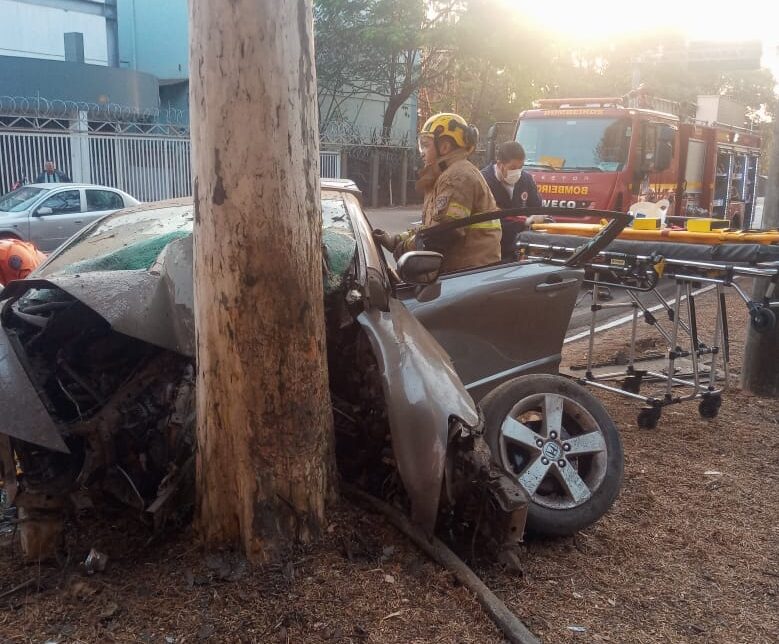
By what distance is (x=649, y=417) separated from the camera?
5176mm

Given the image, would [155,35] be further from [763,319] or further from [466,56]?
[763,319]

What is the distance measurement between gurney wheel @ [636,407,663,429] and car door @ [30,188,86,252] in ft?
35.0

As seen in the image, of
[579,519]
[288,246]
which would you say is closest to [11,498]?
[288,246]

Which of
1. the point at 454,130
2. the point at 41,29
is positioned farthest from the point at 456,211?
the point at 41,29

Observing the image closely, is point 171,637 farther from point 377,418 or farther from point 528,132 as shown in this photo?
point 528,132

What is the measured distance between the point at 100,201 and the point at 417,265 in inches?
464

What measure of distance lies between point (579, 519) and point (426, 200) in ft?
7.57

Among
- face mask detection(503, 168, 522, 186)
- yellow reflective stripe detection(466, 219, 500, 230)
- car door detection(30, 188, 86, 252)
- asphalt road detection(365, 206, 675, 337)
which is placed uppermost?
face mask detection(503, 168, 522, 186)

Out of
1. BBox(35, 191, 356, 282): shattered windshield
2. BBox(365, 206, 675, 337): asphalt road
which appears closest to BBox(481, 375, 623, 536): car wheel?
BBox(35, 191, 356, 282): shattered windshield

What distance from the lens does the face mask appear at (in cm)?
725

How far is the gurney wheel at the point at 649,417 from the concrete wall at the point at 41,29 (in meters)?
19.6

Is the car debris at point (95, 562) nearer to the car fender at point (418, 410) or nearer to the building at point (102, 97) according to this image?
the car fender at point (418, 410)

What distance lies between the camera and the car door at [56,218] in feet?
43.6

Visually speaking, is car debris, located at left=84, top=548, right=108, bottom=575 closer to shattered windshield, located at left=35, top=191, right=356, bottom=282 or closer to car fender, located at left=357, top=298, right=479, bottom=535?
car fender, located at left=357, top=298, right=479, bottom=535
